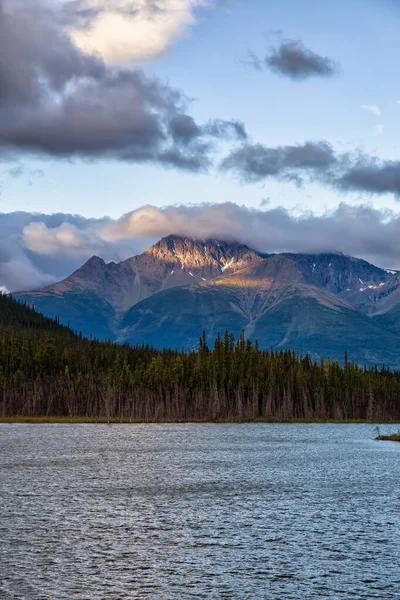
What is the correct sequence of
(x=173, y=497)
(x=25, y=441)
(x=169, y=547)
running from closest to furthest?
(x=169, y=547)
(x=173, y=497)
(x=25, y=441)

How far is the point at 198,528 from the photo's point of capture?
50312 mm

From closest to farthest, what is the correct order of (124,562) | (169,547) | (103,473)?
1. (124,562)
2. (169,547)
3. (103,473)

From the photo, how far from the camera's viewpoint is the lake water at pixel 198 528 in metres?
36.0

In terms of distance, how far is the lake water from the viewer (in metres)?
36.0

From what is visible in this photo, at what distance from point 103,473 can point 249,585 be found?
4873cm

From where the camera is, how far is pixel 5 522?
51250 mm

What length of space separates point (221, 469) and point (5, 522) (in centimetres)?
3993

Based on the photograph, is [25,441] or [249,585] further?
[25,441]

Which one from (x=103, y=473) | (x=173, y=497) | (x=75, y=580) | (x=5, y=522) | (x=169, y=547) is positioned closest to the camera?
(x=75, y=580)

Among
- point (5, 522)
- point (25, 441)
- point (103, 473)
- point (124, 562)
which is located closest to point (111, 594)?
point (124, 562)

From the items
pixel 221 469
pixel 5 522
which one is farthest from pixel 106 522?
pixel 221 469

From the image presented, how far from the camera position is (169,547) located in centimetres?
4441

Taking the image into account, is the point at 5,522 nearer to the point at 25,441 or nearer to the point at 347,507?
the point at 347,507

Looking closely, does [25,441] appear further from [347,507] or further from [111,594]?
[111,594]
